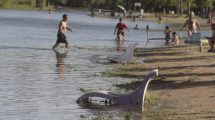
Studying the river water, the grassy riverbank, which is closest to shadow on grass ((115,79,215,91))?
the grassy riverbank

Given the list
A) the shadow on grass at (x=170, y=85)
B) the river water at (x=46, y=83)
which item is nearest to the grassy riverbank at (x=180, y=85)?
the shadow on grass at (x=170, y=85)

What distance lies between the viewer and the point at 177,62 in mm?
24922

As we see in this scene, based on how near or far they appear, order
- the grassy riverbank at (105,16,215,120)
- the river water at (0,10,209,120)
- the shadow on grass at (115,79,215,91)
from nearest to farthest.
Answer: the grassy riverbank at (105,16,215,120)
the river water at (0,10,209,120)
the shadow on grass at (115,79,215,91)

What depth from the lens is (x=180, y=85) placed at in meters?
18.1

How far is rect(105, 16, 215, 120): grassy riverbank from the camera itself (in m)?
13.9

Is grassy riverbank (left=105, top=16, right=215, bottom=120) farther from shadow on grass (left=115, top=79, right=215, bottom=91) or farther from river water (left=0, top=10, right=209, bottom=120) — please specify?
river water (left=0, top=10, right=209, bottom=120)

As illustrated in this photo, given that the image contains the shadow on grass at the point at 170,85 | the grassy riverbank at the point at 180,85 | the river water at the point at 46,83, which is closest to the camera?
the grassy riverbank at the point at 180,85

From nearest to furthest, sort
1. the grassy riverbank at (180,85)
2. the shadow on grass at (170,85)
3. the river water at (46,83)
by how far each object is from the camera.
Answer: the grassy riverbank at (180,85) → the river water at (46,83) → the shadow on grass at (170,85)

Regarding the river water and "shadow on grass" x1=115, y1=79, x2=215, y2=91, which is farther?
"shadow on grass" x1=115, y1=79, x2=215, y2=91

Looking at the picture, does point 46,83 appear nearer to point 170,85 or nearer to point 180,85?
point 170,85

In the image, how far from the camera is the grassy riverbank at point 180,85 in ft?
45.5

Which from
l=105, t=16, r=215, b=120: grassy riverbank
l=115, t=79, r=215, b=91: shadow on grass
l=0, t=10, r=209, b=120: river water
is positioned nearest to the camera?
l=105, t=16, r=215, b=120: grassy riverbank

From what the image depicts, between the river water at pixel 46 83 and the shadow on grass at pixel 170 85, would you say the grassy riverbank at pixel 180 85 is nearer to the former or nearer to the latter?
the shadow on grass at pixel 170 85

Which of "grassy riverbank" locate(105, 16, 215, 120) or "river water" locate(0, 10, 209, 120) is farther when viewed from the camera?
"river water" locate(0, 10, 209, 120)
